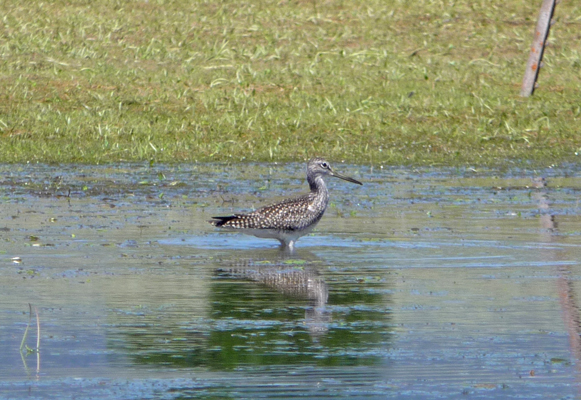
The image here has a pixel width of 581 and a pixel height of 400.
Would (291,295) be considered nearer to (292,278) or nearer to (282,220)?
(292,278)

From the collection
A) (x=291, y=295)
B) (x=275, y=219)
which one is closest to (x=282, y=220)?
(x=275, y=219)

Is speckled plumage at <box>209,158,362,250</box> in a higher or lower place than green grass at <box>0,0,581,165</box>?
lower

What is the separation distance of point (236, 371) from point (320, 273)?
375cm

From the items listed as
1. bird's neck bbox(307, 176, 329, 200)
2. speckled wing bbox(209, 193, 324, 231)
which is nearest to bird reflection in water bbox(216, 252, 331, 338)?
speckled wing bbox(209, 193, 324, 231)

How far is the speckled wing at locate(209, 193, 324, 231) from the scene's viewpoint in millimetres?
12984

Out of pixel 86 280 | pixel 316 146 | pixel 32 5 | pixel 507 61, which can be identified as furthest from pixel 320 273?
pixel 32 5

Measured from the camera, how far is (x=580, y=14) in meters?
32.2

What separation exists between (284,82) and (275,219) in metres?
13.4

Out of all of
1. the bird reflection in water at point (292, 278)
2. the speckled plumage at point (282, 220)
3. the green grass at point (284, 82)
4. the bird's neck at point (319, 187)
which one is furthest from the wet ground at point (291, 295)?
the green grass at point (284, 82)

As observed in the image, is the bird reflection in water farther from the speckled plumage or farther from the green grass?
the green grass

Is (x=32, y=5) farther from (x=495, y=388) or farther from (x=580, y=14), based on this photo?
(x=495, y=388)

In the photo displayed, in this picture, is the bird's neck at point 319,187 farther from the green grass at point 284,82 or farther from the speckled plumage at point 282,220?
the green grass at point 284,82

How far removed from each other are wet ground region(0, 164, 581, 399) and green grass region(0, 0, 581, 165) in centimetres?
439

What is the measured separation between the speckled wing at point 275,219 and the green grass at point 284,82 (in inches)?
300
